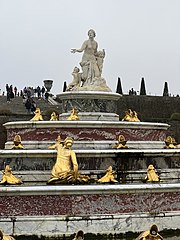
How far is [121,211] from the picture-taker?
1141cm

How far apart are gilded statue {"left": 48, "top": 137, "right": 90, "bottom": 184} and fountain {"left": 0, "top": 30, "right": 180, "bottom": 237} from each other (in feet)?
1.31

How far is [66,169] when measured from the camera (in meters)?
11.9

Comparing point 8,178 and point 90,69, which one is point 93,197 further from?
point 90,69

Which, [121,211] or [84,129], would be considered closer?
[121,211]

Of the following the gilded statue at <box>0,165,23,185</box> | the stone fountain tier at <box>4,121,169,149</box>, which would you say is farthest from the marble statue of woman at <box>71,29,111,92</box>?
the gilded statue at <box>0,165,23,185</box>

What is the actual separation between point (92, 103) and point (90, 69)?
5.44 feet

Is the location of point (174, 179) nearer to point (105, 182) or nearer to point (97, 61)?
point (105, 182)

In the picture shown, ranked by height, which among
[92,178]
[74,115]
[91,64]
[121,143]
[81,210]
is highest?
[91,64]

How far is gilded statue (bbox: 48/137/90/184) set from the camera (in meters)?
11.7

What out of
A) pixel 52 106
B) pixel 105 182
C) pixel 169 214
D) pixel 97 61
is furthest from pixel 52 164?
pixel 52 106

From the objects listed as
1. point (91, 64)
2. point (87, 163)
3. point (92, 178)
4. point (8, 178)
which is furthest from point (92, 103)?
point (8, 178)

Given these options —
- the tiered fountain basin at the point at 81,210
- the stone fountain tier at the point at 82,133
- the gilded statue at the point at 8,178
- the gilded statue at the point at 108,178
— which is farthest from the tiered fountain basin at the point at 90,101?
the tiered fountain basin at the point at 81,210

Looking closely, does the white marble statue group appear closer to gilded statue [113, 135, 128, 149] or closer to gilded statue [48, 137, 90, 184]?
gilded statue [113, 135, 128, 149]

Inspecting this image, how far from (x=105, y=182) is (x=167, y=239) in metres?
2.09
